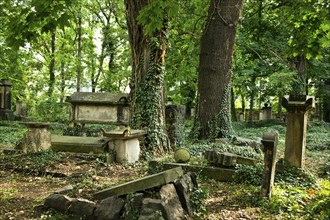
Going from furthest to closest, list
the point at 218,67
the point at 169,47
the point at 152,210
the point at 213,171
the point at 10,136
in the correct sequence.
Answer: the point at 10,136 → the point at 218,67 → the point at 169,47 → the point at 213,171 → the point at 152,210

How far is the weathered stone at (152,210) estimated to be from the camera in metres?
3.87

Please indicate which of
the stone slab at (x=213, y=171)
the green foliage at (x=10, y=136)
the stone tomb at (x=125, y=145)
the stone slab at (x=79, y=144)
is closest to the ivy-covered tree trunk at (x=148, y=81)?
the stone tomb at (x=125, y=145)

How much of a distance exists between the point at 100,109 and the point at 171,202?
10.5m

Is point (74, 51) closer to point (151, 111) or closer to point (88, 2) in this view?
point (88, 2)

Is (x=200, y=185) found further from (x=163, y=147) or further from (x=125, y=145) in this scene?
(x=163, y=147)

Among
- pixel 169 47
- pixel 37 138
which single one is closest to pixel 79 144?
pixel 37 138

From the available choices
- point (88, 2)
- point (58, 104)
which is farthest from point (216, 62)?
point (88, 2)

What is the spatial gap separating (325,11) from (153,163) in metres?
5.03

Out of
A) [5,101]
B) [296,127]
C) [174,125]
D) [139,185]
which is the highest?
[5,101]

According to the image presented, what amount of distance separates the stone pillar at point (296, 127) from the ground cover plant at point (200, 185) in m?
0.29

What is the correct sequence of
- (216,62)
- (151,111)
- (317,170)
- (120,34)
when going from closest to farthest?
(317,170), (151,111), (216,62), (120,34)

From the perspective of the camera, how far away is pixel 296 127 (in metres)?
6.96

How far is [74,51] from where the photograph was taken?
27.4 m

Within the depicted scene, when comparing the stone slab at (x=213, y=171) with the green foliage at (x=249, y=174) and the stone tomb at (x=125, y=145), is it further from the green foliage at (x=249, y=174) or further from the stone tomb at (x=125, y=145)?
the stone tomb at (x=125, y=145)
